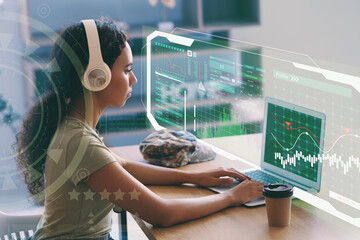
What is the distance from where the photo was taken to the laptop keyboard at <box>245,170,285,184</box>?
4.79ft

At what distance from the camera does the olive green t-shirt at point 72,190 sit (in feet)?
4.10

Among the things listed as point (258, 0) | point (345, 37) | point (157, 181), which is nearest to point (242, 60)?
point (157, 181)

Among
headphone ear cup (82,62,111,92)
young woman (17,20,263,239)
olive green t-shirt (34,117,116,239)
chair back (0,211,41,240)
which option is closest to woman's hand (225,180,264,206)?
young woman (17,20,263,239)

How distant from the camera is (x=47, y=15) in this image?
2758mm

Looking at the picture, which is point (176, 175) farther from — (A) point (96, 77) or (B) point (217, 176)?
(A) point (96, 77)

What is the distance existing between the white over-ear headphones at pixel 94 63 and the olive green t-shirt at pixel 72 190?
0.37ft

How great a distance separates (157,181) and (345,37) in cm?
273

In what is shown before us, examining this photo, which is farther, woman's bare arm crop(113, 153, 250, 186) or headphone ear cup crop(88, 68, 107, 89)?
woman's bare arm crop(113, 153, 250, 186)

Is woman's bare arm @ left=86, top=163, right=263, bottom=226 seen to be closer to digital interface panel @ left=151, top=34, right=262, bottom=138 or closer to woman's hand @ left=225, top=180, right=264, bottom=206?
woman's hand @ left=225, top=180, right=264, bottom=206

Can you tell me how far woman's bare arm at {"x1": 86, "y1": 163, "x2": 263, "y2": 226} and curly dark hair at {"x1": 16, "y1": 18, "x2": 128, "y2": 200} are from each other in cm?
22

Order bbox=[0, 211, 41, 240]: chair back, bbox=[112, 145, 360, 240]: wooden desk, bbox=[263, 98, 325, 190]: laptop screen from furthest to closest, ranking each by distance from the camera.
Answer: bbox=[0, 211, 41, 240]: chair back, bbox=[263, 98, 325, 190]: laptop screen, bbox=[112, 145, 360, 240]: wooden desk

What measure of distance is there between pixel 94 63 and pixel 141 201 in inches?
14.5

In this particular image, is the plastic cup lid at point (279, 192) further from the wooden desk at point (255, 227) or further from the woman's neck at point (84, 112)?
the woman's neck at point (84, 112)

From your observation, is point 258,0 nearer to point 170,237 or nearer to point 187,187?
point 187,187
